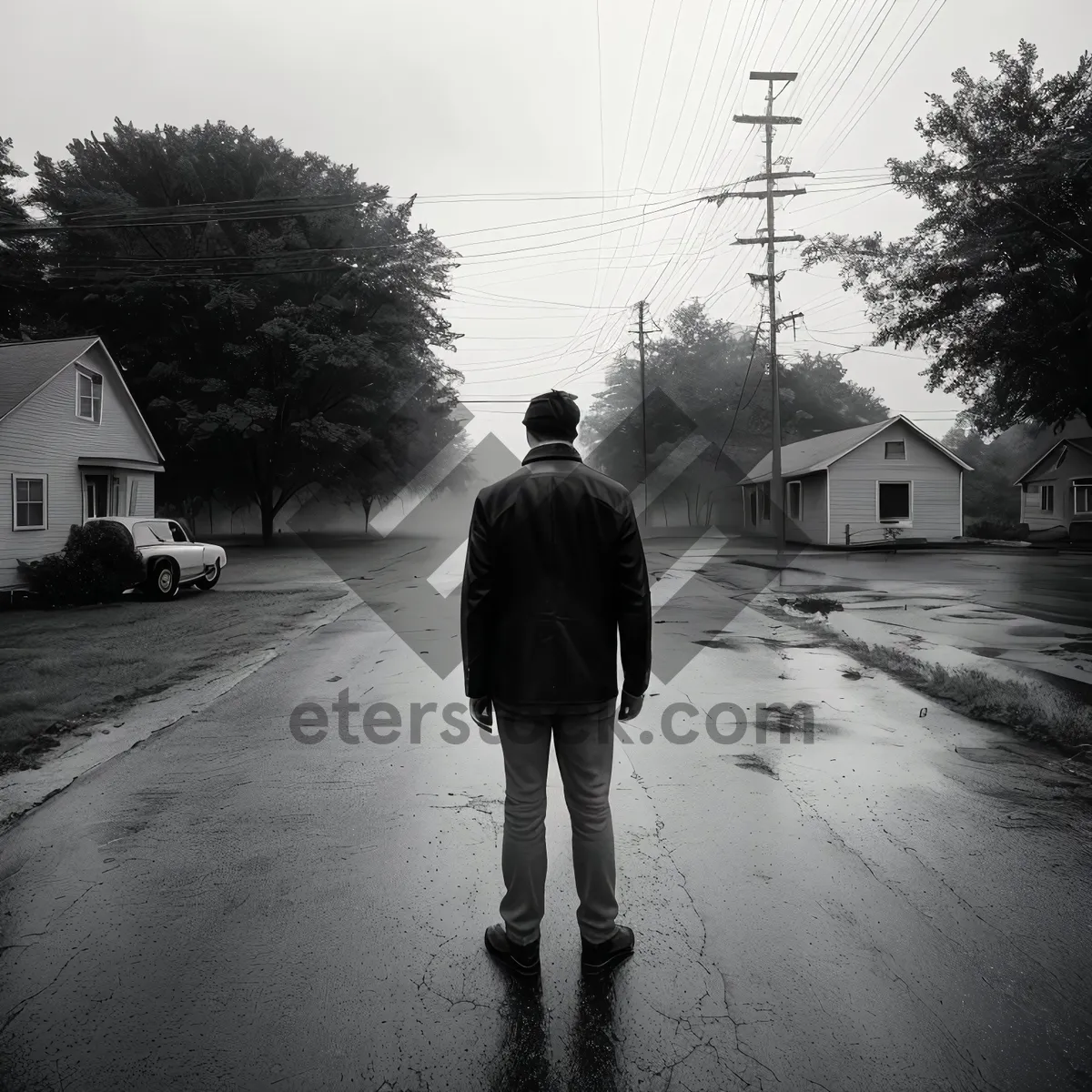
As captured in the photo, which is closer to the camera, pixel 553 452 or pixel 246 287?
pixel 553 452

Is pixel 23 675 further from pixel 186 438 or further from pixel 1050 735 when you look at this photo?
pixel 186 438

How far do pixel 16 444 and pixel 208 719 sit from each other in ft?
52.8

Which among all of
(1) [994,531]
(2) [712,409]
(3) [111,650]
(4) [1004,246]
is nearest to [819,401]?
(2) [712,409]

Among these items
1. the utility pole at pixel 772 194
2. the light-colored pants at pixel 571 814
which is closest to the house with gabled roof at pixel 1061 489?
the utility pole at pixel 772 194

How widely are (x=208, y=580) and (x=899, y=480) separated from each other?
93.5 ft

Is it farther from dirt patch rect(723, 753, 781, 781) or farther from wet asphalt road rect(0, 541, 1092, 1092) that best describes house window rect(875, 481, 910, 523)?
dirt patch rect(723, 753, 781, 781)

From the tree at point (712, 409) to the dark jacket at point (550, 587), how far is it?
5611 cm

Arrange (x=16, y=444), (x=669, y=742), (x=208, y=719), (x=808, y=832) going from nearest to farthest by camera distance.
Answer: (x=808, y=832), (x=669, y=742), (x=208, y=719), (x=16, y=444)

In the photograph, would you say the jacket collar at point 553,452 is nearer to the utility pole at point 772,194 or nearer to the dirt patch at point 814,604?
the dirt patch at point 814,604

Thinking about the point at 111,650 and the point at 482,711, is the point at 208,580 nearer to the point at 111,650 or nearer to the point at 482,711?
the point at 111,650

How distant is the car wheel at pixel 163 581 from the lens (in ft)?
54.0

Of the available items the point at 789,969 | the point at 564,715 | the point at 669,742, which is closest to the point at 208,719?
the point at 669,742

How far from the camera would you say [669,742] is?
19.9 feet

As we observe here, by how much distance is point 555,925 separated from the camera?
3.40m
